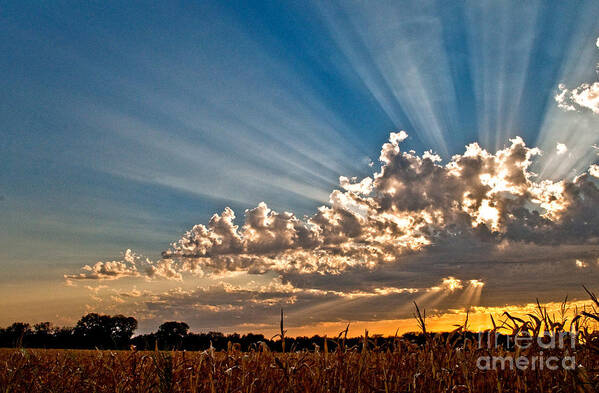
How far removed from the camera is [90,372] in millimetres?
16109

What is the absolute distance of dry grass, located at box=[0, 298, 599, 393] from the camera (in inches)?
347

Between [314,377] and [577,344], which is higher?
[577,344]

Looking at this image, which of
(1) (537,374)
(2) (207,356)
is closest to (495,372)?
(1) (537,374)

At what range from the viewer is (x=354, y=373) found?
34.1ft

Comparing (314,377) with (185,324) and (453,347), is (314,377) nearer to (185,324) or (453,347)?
(453,347)

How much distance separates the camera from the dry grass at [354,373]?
28.9 feet

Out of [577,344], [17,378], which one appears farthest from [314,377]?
[17,378]

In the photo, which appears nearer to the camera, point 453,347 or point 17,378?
point 453,347

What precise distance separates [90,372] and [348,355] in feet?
31.8

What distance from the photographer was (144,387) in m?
11.0

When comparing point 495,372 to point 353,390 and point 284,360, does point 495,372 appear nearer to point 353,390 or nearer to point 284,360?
point 353,390

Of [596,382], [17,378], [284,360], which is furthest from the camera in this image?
[17,378]

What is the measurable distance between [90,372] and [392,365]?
1039 cm

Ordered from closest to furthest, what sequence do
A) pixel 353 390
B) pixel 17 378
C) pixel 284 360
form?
pixel 284 360, pixel 353 390, pixel 17 378
